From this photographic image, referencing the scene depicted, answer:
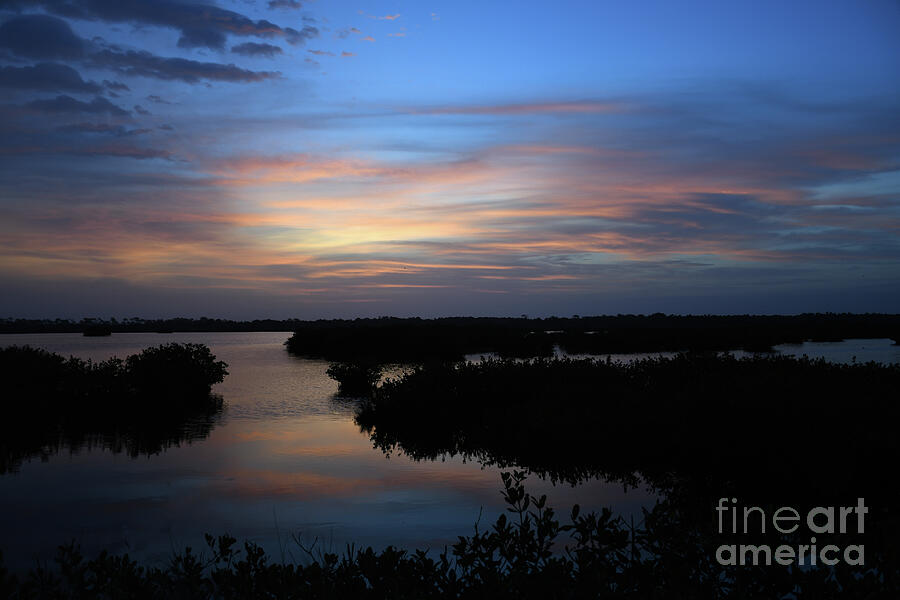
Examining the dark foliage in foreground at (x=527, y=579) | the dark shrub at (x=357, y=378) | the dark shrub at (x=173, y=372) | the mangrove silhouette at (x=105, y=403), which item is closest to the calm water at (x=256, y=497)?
the mangrove silhouette at (x=105, y=403)

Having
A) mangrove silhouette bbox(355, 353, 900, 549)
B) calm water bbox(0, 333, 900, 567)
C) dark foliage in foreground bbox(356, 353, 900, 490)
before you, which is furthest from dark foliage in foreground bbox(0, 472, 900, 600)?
dark foliage in foreground bbox(356, 353, 900, 490)

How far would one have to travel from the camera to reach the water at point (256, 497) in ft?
31.2

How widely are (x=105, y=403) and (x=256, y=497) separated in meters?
13.5

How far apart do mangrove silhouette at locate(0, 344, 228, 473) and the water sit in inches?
57.0

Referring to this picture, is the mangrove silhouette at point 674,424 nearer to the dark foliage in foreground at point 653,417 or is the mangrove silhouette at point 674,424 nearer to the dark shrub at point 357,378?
the dark foliage in foreground at point 653,417

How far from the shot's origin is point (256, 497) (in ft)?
39.2

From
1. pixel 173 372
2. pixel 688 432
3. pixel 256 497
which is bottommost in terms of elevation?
pixel 256 497

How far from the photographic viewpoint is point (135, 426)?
20.4 metres

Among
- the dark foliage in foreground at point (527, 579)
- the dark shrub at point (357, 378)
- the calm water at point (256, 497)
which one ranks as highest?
the dark foliage in foreground at point (527, 579)

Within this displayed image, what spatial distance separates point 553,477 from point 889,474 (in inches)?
229

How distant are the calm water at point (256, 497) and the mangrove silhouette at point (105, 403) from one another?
4.68 ft

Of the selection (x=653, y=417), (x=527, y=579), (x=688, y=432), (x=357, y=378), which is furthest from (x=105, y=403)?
(x=527, y=579)

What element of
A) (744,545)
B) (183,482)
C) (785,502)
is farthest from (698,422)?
(183,482)

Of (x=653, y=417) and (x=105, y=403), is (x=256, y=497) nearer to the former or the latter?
(x=653, y=417)
